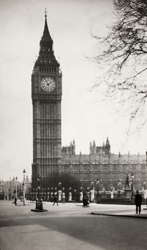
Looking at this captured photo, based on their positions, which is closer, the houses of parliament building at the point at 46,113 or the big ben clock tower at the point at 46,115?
the houses of parliament building at the point at 46,113

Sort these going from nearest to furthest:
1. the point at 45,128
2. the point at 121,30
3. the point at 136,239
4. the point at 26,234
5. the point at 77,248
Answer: the point at 77,248
the point at 136,239
the point at 26,234
the point at 121,30
the point at 45,128

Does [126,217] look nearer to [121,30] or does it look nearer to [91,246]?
[121,30]

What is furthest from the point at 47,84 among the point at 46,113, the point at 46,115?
the point at 46,115

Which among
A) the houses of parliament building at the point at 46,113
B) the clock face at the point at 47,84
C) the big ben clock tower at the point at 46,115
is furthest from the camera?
the clock face at the point at 47,84

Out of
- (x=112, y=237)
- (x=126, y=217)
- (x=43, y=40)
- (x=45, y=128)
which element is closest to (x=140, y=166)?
(x=45, y=128)

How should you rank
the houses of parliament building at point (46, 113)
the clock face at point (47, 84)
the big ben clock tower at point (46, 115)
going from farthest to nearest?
1. the clock face at point (47, 84)
2. the big ben clock tower at point (46, 115)
3. the houses of parliament building at point (46, 113)

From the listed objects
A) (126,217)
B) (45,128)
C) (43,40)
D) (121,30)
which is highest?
(43,40)

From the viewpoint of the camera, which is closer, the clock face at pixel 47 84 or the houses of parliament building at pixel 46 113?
the houses of parliament building at pixel 46 113

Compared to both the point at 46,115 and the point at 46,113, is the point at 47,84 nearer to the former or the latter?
the point at 46,113
